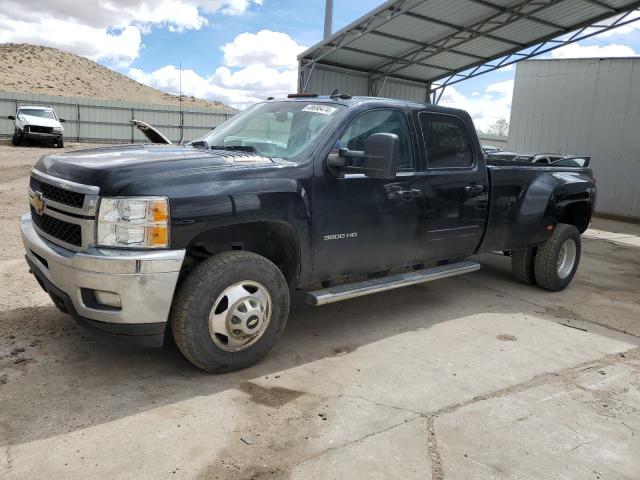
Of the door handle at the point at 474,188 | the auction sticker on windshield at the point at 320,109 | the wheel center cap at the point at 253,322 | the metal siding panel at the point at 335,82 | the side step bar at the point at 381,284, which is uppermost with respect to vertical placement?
the metal siding panel at the point at 335,82

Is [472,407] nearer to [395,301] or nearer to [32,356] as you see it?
[395,301]

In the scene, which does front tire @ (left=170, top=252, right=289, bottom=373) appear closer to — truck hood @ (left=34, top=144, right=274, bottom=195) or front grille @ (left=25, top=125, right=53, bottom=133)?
truck hood @ (left=34, top=144, right=274, bottom=195)

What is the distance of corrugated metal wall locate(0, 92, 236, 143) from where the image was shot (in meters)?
28.3

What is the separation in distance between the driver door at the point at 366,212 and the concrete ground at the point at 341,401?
0.69 m

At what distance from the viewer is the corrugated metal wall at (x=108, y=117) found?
92.8ft

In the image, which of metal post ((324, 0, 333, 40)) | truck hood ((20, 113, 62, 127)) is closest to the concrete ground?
metal post ((324, 0, 333, 40))

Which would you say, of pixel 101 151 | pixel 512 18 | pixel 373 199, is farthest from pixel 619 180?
pixel 101 151

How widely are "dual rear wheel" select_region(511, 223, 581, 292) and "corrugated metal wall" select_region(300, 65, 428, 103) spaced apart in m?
10.5

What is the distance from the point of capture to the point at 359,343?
4.36m

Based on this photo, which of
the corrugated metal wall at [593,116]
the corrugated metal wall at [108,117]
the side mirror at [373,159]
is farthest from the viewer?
the corrugated metal wall at [108,117]

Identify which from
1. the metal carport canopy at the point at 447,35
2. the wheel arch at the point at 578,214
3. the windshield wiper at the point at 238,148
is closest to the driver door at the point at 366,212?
the windshield wiper at the point at 238,148

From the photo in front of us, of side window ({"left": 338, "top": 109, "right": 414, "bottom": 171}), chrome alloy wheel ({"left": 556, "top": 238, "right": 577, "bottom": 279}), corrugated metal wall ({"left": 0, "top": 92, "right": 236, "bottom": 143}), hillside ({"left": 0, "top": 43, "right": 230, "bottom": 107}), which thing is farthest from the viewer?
hillside ({"left": 0, "top": 43, "right": 230, "bottom": 107})

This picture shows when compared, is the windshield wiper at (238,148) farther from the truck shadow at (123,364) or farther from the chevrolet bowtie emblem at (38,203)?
the truck shadow at (123,364)

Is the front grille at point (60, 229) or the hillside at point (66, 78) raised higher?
the hillside at point (66, 78)
